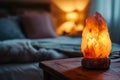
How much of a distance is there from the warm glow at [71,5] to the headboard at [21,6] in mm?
278

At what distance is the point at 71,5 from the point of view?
3.95 m

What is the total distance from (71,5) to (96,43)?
2821mm

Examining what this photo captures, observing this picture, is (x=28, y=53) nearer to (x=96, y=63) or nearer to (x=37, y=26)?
(x=96, y=63)

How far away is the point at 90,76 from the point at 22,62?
3.18 ft

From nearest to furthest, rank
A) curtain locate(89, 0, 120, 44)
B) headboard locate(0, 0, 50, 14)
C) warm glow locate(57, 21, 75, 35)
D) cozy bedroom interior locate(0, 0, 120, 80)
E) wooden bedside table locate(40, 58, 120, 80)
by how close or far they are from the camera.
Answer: wooden bedside table locate(40, 58, 120, 80) → cozy bedroom interior locate(0, 0, 120, 80) → curtain locate(89, 0, 120, 44) → headboard locate(0, 0, 50, 14) → warm glow locate(57, 21, 75, 35)

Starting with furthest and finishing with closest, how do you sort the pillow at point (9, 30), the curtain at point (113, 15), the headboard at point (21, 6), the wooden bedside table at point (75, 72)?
the headboard at point (21, 6) < the curtain at point (113, 15) < the pillow at point (9, 30) < the wooden bedside table at point (75, 72)

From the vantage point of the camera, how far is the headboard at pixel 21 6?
3.45 metres

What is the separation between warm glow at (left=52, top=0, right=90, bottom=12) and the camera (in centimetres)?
388

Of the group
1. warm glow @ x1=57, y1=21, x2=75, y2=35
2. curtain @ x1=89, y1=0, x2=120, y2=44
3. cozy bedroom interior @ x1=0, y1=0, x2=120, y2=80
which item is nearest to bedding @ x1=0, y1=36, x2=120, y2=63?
cozy bedroom interior @ x1=0, y1=0, x2=120, y2=80

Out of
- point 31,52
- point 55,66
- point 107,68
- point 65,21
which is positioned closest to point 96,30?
point 107,68

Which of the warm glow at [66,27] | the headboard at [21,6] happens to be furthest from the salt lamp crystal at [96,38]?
the warm glow at [66,27]

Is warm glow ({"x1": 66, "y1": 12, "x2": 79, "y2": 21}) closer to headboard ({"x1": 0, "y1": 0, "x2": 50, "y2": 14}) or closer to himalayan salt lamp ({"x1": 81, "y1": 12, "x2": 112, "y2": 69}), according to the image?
headboard ({"x1": 0, "y1": 0, "x2": 50, "y2": 14})

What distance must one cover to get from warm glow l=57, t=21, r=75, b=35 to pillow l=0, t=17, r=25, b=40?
0.92 meters

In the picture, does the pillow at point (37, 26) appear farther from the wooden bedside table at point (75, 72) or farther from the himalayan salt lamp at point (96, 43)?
the himalayan salt lamp at point (96, 43)
